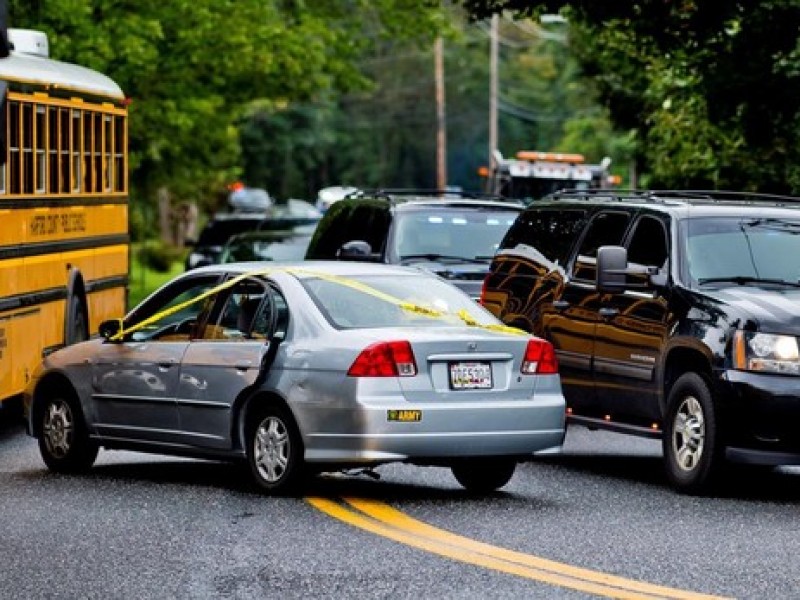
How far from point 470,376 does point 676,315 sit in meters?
1.80

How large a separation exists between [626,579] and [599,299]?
5.60m

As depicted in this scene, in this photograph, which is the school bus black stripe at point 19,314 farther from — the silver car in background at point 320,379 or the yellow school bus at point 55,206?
the silver car in background at point 320,379

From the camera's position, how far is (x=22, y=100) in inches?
695

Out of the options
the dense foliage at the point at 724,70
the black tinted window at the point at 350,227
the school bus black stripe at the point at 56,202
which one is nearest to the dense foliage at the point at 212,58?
the dense foliage at the point at 724,70

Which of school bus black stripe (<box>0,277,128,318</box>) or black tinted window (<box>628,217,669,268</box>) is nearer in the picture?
black tinted window (<box>628,217,669,268</box>)

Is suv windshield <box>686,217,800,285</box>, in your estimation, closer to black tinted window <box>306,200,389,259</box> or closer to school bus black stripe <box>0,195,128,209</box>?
school bus black stripe <box>0,195,128,209</box>

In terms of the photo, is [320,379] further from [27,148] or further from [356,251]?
[356,251]

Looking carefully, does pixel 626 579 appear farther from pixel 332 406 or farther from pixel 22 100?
pixel 22 100

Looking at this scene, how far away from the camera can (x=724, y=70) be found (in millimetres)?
25141

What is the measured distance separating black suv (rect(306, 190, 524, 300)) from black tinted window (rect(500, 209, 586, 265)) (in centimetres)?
222

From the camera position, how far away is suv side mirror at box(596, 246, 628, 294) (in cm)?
1471

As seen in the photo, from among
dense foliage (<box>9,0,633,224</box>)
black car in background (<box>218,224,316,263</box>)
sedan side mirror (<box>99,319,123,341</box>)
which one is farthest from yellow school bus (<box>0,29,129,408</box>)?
dense foliage (<box>9,0,633,224</box>)

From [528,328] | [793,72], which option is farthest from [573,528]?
[793,72]

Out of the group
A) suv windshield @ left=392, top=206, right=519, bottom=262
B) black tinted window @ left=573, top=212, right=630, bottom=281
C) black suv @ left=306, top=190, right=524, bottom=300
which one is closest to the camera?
black tinted window @ left=573, top=212, right=630, bottom=281
